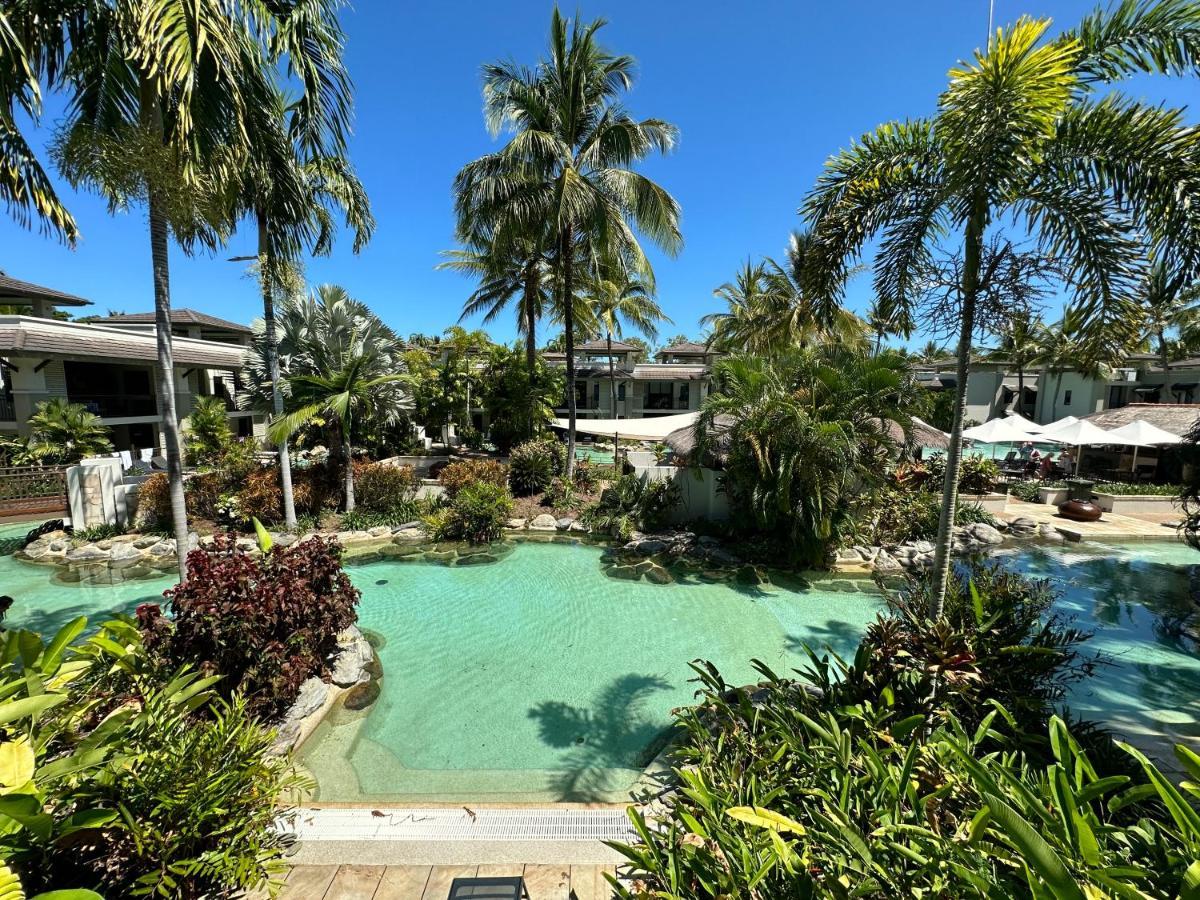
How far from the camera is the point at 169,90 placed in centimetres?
465

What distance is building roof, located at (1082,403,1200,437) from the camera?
15.5 m

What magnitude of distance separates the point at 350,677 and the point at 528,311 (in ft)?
47.3

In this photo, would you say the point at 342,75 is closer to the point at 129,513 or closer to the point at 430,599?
the point at 430,599

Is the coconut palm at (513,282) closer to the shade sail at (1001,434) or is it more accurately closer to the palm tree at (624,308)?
the palm tree at (624,308)

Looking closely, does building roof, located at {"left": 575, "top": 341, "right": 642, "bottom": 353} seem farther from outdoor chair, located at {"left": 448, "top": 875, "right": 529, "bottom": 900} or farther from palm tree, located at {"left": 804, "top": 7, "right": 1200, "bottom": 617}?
outdoor chair, located at {"left": 448, "top": 875, "right": 529, "bottom": 900}

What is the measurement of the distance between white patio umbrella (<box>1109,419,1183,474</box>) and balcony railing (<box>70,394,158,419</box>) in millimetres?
34941

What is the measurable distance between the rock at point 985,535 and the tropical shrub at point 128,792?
1422 centimetres

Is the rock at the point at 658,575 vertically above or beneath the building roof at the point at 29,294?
beneath

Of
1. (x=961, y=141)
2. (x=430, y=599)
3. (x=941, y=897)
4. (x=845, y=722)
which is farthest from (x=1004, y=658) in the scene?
(x=430, y=599)

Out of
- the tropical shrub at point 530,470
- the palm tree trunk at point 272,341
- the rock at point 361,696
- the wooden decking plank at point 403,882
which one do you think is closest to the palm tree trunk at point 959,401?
the wooden decking plank at point 403,882

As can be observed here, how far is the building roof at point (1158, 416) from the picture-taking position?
50.7 feet

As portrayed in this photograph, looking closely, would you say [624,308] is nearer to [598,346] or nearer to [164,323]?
[598,346]

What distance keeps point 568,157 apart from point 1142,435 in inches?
721

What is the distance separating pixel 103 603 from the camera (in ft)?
28.0
